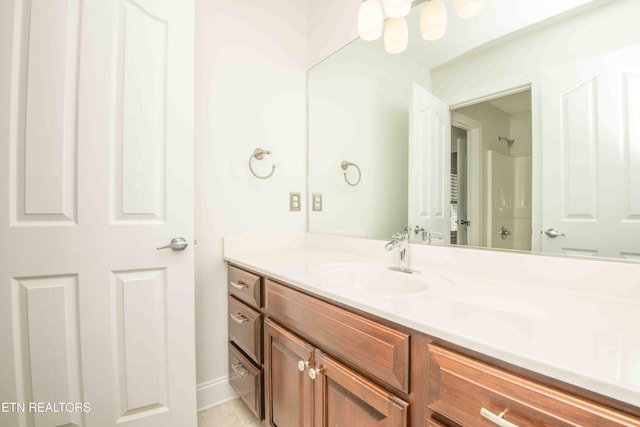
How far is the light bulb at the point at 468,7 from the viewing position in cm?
100

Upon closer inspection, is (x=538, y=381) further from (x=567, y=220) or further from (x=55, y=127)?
(x=55, y=127)

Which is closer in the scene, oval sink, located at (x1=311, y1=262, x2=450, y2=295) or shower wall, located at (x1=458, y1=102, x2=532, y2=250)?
shower wall, located at (x1=458, y1=102, x2=532, y2=250)

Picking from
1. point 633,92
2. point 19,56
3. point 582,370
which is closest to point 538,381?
point 582,370

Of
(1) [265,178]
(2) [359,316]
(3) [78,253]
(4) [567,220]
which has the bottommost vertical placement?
(2) [359,316]

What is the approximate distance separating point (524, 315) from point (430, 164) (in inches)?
29.7

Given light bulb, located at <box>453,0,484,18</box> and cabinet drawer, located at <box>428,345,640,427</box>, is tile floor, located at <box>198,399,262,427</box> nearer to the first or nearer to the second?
cabinet drawer, located at <box>428,345,640,427</box>

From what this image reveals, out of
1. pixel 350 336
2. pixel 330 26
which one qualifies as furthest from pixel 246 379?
pixel 330 26

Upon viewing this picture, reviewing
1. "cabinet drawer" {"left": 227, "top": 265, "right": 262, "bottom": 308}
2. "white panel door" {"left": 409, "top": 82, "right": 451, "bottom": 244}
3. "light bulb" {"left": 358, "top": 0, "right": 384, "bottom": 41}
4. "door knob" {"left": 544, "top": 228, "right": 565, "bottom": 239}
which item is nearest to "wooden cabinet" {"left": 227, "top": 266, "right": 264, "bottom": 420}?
"cabinet drawer" {"left": 227, "top": 265, "right": 262, "bottom": 308}

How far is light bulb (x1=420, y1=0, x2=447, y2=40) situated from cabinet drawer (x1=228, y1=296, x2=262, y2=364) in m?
1.34

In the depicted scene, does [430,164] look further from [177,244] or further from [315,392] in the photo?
[177,244]

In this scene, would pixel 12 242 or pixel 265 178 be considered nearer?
pixel 12 242

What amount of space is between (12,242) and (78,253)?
0.18m

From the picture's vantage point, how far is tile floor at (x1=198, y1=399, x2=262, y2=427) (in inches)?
53.6

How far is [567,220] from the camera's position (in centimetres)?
86
